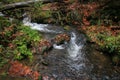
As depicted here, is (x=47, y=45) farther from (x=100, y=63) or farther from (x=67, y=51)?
(x=100, y=63)

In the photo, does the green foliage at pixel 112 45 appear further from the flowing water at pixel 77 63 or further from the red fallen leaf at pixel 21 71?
the red fallen leaf at pixel 21 71

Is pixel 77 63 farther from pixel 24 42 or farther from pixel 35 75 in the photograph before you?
pixel 24 42

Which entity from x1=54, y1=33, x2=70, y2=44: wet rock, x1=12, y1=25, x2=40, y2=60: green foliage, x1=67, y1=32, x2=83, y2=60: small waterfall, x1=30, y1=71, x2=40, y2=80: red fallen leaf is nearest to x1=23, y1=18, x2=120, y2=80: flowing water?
x1=67, y1=32, x2=83, y2=60: small waterfall

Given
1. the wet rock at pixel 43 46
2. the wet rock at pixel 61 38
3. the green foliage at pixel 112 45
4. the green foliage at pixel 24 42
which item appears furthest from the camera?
the wet rock at pixel 61 38

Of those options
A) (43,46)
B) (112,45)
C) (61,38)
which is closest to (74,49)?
(61,38)

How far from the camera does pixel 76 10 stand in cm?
1652

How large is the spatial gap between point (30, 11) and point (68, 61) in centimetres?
769

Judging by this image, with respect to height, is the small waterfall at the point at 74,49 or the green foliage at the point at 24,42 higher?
the green foliage at the point at 24,42

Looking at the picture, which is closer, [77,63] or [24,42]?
[77,63]

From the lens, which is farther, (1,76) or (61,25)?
(61,25)

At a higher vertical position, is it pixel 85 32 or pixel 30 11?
pixel 30 11

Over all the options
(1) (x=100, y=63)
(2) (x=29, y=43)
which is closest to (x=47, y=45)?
(2) (x=29, y=43)

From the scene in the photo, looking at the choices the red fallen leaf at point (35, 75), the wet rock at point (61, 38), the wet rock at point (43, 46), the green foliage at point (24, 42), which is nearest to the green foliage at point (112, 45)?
the wet rock at point (61, 38)

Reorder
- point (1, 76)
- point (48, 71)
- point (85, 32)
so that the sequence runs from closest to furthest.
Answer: point (1, 76) < point (48, 71) < point (85, 32)
